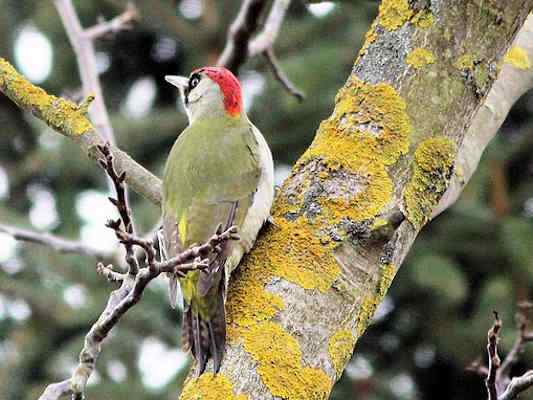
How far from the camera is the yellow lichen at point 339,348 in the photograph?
2.17 m

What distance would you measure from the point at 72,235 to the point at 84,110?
370 cm

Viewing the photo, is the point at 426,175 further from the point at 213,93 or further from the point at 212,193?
the point at 213,93

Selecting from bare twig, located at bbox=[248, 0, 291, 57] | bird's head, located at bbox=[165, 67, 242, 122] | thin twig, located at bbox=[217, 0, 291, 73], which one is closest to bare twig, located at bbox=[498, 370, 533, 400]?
bird's head, located at bbox=[165, 67, 242, 122]

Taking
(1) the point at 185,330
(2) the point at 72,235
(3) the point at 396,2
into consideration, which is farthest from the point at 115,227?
(2) the point at 72,235

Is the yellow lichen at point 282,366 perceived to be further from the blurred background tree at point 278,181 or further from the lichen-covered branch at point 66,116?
the blurred background tree at point 278,181

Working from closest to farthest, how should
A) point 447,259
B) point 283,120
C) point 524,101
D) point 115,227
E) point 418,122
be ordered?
point 115,227 < point 418,122 < point 447,259 < point 283,120 < point 524,101

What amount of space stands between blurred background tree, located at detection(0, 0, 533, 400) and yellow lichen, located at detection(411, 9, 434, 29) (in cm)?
270

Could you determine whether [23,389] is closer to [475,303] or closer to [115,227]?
[475,303]

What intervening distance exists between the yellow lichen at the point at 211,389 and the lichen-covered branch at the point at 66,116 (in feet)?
2.38

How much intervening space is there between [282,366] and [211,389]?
0.53 ft

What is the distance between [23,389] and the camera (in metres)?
5.75

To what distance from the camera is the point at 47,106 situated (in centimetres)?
262

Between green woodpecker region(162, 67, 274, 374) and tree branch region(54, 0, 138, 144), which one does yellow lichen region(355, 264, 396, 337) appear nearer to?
green woodpecker region(162, 67, 274, 374)

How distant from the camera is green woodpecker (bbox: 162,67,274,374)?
242 centimetres
